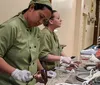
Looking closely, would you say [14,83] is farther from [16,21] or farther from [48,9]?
[48,9]

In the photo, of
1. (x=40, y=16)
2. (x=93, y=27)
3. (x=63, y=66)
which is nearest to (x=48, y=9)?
(x=40, y=16)

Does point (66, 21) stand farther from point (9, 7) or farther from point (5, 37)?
point (5, 37)

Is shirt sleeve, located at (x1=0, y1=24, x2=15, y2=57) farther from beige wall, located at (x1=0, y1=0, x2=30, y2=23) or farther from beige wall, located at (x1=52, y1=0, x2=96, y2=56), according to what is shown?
beige wall, located at (x1=52, y1=0, x2=96, y2=56)

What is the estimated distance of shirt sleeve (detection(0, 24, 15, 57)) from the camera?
1283 mm

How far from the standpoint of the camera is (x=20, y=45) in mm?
1376

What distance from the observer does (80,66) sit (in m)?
2.09

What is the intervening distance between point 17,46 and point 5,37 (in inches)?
4.5

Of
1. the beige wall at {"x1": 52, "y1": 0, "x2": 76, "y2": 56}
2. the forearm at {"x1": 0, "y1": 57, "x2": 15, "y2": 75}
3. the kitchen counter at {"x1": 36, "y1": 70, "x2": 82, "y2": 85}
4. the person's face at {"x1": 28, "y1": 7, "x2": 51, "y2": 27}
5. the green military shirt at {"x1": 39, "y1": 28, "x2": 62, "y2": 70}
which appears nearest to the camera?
the forearm at {"x1": 0, "y1": 57, "x2": 15, "y2": 75}

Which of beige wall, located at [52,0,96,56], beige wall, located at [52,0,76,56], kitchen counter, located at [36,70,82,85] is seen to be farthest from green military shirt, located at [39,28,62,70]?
beige wall, located at [52,0,96,56]

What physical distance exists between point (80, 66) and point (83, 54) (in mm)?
671

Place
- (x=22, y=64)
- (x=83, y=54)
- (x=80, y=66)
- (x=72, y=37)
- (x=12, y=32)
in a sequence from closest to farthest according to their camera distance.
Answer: (x=12, y=32)
(x=22, y=64)
(x=80, y=66)
(x=83, y=54)
(x=72, y=37)

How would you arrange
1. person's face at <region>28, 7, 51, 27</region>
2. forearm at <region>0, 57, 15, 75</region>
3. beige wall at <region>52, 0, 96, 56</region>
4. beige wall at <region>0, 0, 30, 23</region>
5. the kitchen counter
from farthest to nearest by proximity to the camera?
beige wall at <region>52, 0, 96, 56</region> → beige wall at <region>0, 0, 30, 23</region> → the kitchen counter → person's face at <region>28, 7, 51, 27</region> → forearm at <region>0, 57, 15, 75</region>

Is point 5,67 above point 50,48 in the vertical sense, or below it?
above

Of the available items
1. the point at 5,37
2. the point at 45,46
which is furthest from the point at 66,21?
the point at 5,37
